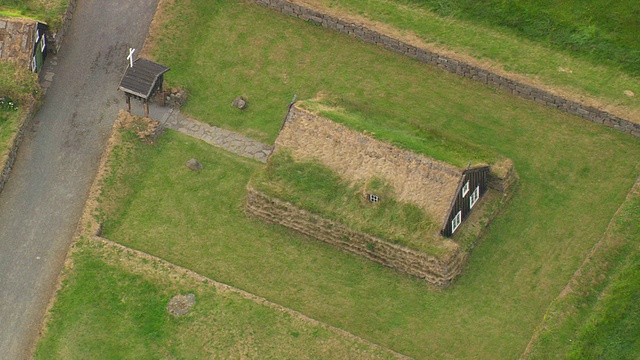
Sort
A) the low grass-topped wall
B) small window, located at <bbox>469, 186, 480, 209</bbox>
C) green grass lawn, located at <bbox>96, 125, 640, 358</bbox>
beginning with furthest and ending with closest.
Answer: the low grass-topped wall
small window, located at <bbox>469, 186, 480, 209</bbox>
green grass lawn, located at <bbox>96, 125, 640, 358</bbox>

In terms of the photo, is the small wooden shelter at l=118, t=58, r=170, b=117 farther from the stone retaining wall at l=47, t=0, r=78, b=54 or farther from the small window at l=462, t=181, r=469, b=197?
the small window at l=462, t=181, r=469, b=197

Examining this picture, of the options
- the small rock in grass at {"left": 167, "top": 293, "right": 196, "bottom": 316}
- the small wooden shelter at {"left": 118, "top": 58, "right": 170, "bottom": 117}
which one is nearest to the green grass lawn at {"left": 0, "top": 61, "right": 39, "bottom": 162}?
the small wooden shelter at {"left": 118, "top": 58, "right": 170, "bottom": 117}

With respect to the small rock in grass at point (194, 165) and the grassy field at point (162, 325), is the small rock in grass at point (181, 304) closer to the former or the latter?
the grassy field at point (162, 325)

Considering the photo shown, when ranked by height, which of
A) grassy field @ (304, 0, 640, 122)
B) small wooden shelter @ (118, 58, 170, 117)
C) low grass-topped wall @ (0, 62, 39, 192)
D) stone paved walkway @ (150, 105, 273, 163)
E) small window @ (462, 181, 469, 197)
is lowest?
low grass-topped wall @ (0, 62, 39, 192)

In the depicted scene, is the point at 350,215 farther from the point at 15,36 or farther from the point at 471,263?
the point at 15,36

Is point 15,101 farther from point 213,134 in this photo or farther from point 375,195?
point 375,195

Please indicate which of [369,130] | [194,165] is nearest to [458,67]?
[369,130]
